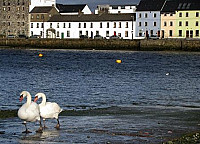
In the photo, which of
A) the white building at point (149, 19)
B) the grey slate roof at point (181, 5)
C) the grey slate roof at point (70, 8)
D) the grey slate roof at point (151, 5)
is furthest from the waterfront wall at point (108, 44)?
the grey slate roof at point (70, 8)

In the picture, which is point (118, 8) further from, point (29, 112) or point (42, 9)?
point (29, 112)

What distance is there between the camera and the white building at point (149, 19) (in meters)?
125

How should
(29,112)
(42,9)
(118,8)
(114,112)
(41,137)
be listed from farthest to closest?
(118,8), (42,9), (114,112), (29,112), (41,137)

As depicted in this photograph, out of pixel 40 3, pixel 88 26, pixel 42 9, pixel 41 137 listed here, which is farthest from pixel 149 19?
pixel 41 137

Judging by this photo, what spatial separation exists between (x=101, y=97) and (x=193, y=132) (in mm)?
12462

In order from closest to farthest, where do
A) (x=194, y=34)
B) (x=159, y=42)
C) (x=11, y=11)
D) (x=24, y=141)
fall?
(x=24, y=141), (x=159, y=42), (x=194, y=34), (x=11, y=11)

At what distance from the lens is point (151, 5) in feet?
414

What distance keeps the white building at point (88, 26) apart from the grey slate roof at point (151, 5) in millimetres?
3217

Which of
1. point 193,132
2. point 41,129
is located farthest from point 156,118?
point 41,129

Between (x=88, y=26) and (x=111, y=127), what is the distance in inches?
4536

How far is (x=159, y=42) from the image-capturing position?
96125 millimetres

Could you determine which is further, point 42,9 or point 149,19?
point 42,9

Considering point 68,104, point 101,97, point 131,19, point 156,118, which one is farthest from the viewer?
point 131,19

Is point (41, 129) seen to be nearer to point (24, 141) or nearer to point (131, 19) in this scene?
point (24, 141)
